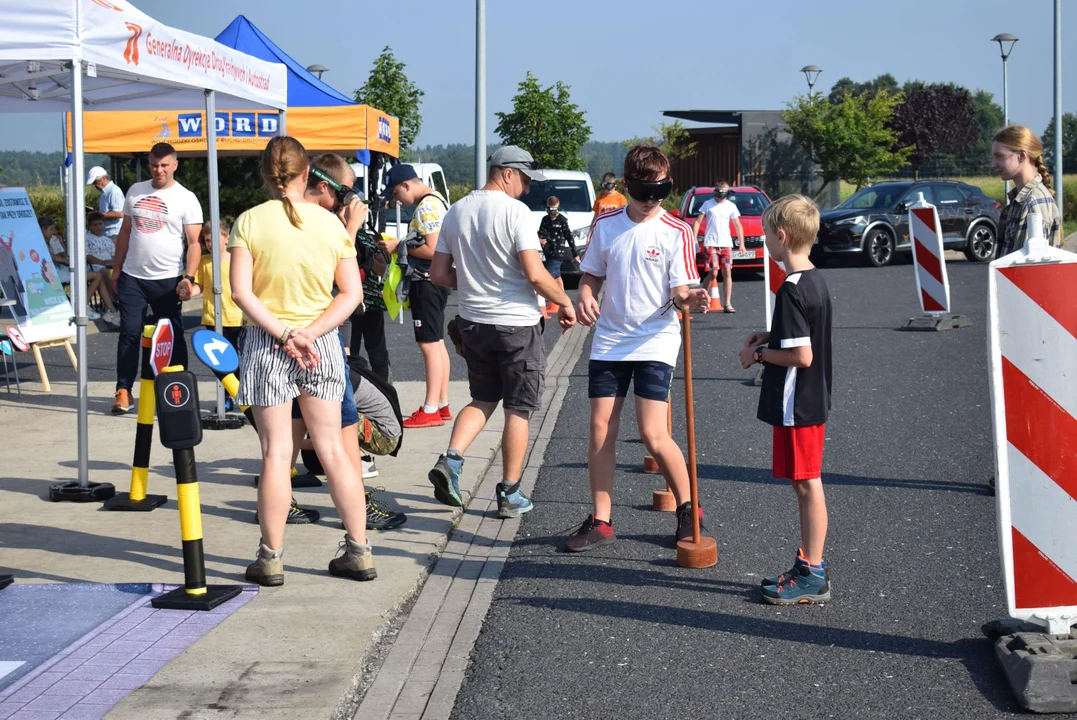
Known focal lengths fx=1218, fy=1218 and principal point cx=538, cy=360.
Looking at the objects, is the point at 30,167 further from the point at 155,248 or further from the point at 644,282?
the point at 644,282

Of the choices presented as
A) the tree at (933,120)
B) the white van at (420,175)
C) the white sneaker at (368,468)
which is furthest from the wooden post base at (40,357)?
the tree at (933,120)

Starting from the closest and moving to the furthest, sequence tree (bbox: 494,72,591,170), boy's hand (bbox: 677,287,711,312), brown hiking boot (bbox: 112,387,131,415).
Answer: boy's hand (bbox: 677,287,711,312), brown hiking boot (bbox: 112,387,131,415), tree (bbox: 494,72,591,170)

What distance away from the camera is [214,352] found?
16.8 feet

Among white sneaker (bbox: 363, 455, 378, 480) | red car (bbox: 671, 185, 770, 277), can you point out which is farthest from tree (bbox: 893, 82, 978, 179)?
white sneaker (bbox: 363, 455, 378, 480)

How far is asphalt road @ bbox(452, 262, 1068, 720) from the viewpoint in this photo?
4066mm

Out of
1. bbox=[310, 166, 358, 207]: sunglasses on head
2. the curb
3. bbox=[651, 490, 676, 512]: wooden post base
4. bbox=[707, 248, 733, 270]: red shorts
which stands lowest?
the curb

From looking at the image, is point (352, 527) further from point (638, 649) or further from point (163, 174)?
point (163, 174)

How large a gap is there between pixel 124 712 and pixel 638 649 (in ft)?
5.93

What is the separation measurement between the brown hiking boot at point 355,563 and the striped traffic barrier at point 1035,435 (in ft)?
8.53

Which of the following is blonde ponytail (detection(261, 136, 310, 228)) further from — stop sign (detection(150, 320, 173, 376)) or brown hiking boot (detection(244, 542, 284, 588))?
brown hiking boot (detection(244, 542, 284, 588))

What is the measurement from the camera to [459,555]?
584 cm

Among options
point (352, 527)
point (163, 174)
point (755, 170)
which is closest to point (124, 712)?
point (352, 527)

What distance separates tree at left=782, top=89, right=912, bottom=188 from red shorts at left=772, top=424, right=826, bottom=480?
129ft

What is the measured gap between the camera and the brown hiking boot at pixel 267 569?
5188 mm
